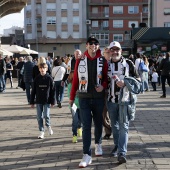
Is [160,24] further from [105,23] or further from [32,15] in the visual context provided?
[32,15]

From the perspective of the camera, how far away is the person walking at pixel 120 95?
18.8 ft

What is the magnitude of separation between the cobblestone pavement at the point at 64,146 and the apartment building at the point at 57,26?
216ft

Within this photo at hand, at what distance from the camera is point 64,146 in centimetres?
703

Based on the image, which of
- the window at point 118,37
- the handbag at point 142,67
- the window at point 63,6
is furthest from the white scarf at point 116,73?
the window at point 63,6

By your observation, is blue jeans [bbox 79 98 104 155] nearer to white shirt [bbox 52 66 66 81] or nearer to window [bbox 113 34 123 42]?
white shirt [bbox 52 66 66 81]

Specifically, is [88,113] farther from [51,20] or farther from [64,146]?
[51,20]

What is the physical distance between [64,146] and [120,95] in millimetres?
1856

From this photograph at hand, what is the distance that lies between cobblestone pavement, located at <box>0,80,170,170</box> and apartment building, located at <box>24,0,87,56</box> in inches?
2589

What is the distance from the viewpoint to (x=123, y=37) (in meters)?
76.4

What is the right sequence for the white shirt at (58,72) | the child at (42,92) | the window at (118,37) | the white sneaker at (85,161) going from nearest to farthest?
the white sneaker at (85,161) < the child at (42,92) < the white shirt at (58,72) < the window at (118,37)

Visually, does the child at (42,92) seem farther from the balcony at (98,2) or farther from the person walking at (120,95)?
the balcony at (98,2)

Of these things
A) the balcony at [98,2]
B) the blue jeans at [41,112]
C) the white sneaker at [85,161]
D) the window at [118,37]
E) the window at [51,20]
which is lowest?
the white sneaker at [85,161]

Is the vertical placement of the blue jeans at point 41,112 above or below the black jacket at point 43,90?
below

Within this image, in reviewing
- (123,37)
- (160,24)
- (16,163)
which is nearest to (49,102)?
(16,163)
